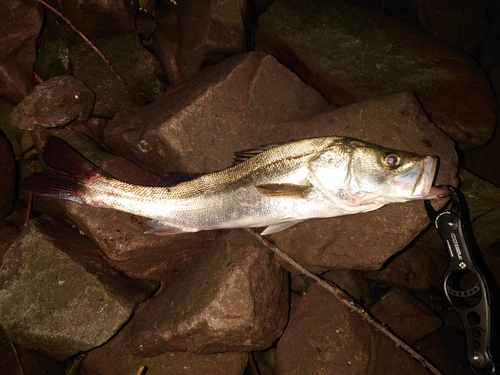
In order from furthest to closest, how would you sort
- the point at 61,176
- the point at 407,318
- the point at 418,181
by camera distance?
1. the point at 407,318
2. the point at 61,176
3. the point at 418,181

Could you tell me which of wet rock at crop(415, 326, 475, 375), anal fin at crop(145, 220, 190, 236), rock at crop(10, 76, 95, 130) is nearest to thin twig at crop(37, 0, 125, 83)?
rock at crop(10, 76, 95, 130)

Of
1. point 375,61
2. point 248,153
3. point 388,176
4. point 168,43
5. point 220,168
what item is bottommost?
point 220,168

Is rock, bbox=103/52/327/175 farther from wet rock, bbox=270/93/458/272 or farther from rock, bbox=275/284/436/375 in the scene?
rock, bbox=275/284/436/375

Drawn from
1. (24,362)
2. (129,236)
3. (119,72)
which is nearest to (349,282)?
(129,236)

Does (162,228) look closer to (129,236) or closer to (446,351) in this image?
(129,236)

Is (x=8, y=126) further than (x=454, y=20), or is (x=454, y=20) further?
(x=454, y=20)

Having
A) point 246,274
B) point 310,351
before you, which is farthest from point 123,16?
point 310,351
